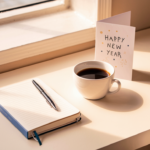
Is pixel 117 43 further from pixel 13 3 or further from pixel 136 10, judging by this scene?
pixel 13 3

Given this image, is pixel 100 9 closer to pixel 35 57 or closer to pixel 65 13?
pixel 65 13

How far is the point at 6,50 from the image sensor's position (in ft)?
3.19

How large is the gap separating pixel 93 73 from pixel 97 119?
0.16 m

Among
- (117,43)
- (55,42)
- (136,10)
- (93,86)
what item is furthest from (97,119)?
(136,10)

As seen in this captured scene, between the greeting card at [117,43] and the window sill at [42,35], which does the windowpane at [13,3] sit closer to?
the window sill at [42,35]

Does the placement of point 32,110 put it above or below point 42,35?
below

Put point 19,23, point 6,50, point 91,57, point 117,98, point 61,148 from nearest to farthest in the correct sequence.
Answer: point 61,148 < point 117,98 < point 6,50 < point 91,57 < point 19,23

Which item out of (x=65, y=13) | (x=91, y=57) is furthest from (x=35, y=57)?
(x=65, y=13)

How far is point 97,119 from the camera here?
737 mm

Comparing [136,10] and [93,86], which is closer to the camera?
[93,86]

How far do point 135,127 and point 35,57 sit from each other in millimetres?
544

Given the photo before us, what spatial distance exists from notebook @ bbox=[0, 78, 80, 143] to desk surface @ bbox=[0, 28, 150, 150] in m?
0.02

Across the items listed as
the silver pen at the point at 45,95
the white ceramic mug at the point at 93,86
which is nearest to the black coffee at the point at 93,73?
the white ceramic mug at the point at 93,86

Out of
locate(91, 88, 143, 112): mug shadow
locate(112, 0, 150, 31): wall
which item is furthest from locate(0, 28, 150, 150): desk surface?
locate(112, 0, 150, 31): wall
